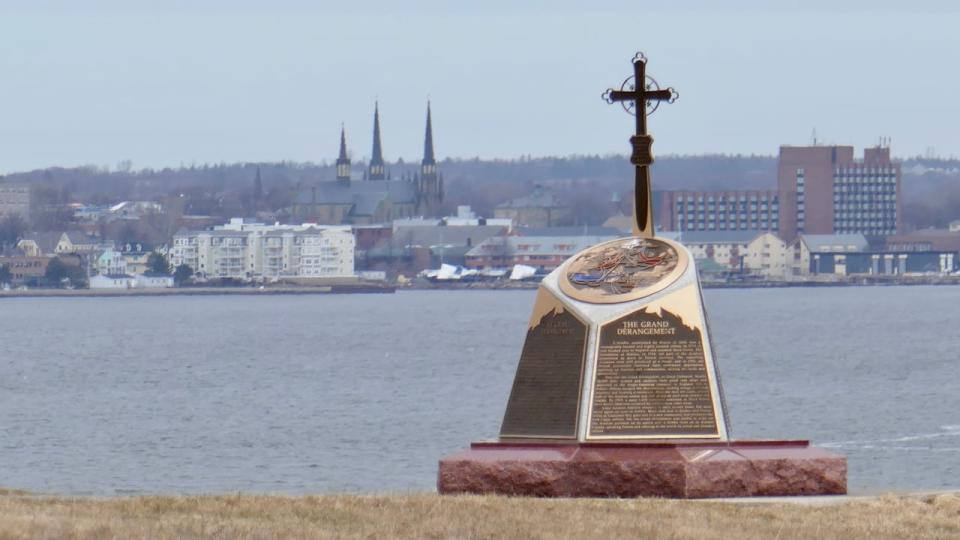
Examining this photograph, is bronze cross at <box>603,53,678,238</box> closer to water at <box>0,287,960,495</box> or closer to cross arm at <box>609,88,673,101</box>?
cross arm at <box>609,88,673,101</box>

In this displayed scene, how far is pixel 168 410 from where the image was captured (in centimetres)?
5153

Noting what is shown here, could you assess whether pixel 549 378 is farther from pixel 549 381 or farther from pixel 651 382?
pixel 651 382

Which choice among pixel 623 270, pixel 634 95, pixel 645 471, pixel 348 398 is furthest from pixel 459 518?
pixel 348 398

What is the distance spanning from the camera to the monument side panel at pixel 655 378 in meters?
18.4

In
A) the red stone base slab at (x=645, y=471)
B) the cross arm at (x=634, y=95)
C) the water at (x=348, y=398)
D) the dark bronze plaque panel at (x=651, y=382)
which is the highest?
the cross arm at (x=634, y=95)

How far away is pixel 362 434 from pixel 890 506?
26235 millimetres

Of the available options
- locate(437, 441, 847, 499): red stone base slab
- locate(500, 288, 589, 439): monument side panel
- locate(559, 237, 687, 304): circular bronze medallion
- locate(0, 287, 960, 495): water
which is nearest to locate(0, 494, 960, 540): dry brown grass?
locate(437, 441, 847, 499): red stone base slab

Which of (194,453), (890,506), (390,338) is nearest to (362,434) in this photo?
(194,453)

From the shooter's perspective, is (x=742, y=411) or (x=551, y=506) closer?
(x=551, y=506)

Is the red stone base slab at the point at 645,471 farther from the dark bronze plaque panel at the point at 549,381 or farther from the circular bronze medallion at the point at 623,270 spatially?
the circular bronze medallion at the point at 623,270

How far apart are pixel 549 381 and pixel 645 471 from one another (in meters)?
1.28

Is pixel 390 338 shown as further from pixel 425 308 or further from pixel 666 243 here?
pixel 666 243

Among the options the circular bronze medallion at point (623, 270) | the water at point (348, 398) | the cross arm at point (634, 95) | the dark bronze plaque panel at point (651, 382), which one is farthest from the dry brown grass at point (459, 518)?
the water at point (348, 398)

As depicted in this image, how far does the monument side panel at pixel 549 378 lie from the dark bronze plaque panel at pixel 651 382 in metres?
0.20
